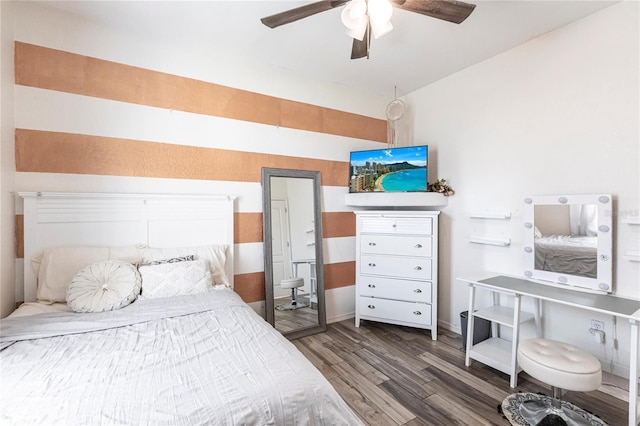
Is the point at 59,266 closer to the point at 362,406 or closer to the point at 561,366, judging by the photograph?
the point at 362,406

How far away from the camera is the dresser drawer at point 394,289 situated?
9.25 feet

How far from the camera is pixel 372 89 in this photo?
3410mm

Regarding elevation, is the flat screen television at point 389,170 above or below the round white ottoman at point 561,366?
above

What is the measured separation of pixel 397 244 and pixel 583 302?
4.82 ft

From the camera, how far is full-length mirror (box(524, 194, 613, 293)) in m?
1.97

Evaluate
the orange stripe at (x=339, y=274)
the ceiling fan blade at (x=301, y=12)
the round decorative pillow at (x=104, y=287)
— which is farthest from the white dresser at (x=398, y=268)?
the round decorative pillow at (x=104, y=287)

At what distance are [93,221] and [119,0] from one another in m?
1.58

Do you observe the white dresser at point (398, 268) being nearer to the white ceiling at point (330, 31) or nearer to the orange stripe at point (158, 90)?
the orange stripe at point (158, 90)

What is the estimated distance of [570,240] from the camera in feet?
7.01

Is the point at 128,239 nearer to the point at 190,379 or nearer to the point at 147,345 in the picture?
the point at 147,345

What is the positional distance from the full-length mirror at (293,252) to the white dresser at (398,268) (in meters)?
0.49

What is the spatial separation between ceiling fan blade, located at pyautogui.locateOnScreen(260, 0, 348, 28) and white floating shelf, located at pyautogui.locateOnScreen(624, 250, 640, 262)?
2.47m

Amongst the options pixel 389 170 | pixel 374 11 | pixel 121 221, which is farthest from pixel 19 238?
pixel 389 170

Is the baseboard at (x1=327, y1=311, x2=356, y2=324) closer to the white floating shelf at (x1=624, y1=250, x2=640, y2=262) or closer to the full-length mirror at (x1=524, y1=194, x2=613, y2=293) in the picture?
the full-length mirror at (x1=524, y1=194, x2=613, y2=293)
